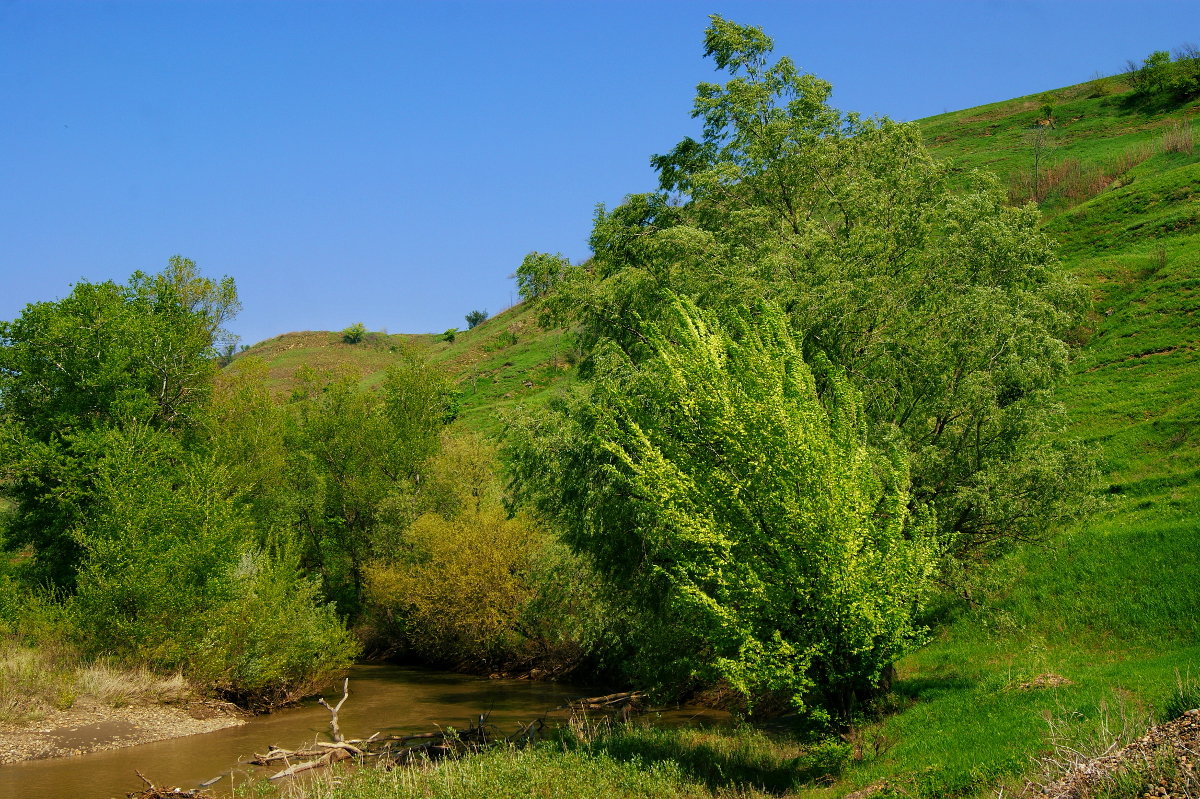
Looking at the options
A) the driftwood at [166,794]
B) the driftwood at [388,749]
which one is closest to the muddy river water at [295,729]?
the driftwood at [166,794]

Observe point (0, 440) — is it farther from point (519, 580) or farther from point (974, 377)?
point (974, 377)

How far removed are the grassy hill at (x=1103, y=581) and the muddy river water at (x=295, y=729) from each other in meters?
8.32

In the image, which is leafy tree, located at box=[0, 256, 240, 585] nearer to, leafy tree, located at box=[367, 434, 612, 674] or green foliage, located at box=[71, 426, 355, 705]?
green foliage, located at box=[71, 426, 355, 705]

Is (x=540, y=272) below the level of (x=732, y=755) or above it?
above

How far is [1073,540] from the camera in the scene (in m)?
23.7

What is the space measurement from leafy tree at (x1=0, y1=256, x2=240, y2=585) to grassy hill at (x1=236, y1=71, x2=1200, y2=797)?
19349 mm

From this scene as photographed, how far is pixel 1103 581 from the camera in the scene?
21078mm

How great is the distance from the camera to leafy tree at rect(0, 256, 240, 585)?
111 feet

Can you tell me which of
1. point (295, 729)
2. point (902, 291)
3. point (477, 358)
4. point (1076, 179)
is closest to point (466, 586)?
point (295, 729)

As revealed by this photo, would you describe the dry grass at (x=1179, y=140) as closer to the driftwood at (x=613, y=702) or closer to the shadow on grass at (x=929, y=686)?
the shadow on grass at (x=929, y=686)

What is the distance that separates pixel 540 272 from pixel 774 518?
47.2 feet

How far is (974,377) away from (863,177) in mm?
7049

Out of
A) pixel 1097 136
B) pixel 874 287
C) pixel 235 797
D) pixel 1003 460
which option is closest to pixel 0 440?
pixel 235 797

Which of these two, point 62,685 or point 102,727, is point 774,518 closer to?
point 102,727
